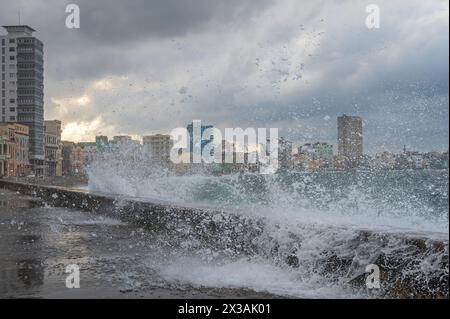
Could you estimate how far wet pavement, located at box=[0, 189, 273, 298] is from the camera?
14.9 ft

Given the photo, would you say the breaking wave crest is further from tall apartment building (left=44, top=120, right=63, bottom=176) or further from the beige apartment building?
tall apartment building (left=44, top=120, right=63, bottom=176)

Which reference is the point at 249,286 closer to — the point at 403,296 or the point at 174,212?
the point at 403,296

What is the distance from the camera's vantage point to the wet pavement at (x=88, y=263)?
4547mm

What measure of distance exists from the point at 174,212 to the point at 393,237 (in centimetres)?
505

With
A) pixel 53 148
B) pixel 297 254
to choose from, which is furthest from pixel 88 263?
pixel 53 148

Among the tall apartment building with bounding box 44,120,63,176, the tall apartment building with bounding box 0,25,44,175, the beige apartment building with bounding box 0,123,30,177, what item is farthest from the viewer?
the tall apartment building with bounding box 44,120,63,176

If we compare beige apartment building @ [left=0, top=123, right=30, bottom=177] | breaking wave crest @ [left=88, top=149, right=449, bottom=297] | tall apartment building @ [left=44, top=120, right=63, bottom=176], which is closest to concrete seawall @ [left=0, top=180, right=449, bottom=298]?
breaking wave crest @ [left=88, top=149, right=449, bottom=297]

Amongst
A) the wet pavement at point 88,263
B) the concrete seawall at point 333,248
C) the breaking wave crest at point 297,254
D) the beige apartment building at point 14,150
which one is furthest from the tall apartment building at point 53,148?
the breaking wave crest at point 297,254

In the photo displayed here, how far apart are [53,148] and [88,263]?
124020mm

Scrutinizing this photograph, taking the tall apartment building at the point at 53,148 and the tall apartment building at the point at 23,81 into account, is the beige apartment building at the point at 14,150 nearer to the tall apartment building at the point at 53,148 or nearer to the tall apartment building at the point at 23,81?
the tall apartment building at the point at 23,81

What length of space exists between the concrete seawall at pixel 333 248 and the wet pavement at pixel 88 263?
52 cm

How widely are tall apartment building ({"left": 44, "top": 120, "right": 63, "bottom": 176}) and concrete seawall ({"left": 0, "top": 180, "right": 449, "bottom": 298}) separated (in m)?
116

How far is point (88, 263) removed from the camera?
601 centimetres
